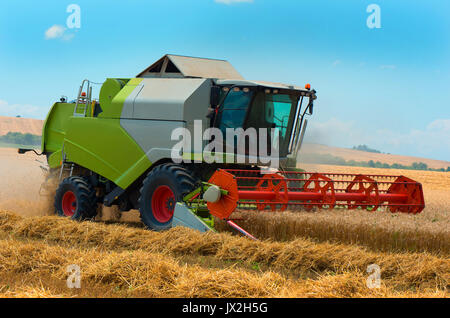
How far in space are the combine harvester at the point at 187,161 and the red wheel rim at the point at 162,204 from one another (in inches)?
0.6

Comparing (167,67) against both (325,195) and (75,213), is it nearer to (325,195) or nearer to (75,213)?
(75,213)

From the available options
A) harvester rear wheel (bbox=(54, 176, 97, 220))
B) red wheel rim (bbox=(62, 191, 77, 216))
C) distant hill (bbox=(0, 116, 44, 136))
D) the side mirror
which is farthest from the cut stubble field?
distant hill (bbox=(0, 116, 44, 136))

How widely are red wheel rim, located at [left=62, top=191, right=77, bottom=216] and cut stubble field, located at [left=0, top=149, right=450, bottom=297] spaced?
1.84 m

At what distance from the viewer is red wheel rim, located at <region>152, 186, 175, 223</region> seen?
8826 mm

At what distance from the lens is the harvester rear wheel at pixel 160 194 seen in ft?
28.1

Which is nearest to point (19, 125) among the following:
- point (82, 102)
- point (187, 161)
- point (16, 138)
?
point (16, 138)

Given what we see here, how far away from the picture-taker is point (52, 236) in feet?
27.0

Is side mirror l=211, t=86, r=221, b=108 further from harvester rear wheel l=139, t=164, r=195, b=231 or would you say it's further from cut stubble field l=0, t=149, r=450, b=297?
cut stubble field l=0, t=149, r=450, b=297

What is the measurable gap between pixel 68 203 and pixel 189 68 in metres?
3.70

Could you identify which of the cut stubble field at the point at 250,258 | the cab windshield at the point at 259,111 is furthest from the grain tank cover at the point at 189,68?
the cut stubble field at the point at 250,258

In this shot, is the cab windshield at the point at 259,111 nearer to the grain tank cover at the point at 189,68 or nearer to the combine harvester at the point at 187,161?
the combine harvester at the point at 187,161

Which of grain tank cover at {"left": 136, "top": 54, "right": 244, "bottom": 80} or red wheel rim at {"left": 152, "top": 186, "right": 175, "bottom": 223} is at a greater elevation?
grain tank cover at {"left": 136, "top": 54, "right": 244, "bottom": 80}
